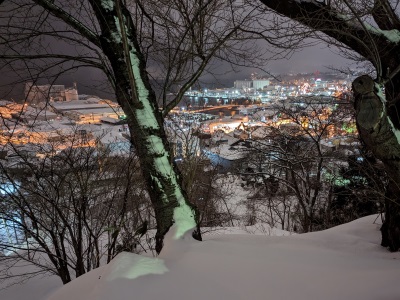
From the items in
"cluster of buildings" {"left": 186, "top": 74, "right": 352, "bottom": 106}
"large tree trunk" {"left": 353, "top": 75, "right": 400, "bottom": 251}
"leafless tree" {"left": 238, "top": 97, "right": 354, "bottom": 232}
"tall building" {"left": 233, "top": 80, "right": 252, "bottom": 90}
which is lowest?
"leafless tree" {"left": 238, "top": 97, "right": 354, "bottom": 232}

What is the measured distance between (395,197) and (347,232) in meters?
1.14

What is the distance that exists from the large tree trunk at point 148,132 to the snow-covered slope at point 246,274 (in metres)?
0.34

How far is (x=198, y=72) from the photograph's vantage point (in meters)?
3.42

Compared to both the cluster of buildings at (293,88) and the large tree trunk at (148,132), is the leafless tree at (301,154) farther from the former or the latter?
the large tree trunk at (148,132)

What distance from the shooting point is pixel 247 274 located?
231cm

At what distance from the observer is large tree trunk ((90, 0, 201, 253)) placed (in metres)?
2.90

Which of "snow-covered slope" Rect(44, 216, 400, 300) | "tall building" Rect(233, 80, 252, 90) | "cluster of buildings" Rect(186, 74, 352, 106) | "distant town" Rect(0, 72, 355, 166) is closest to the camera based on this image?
"snow-covered slope" Rect(44, 216, 400, 300)

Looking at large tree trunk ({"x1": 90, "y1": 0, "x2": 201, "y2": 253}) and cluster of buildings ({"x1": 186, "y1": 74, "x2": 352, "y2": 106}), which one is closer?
large tree trunk ({"x1": 90, "y1": 0, "x2": 201, "y2": 253})

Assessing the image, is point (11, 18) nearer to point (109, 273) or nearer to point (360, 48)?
point (109, 273)

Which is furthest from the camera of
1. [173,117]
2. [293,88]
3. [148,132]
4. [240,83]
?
[240,83]

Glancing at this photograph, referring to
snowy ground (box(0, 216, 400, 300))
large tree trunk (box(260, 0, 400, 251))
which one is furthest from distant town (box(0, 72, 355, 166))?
snowy ground (box(0, 216, 400, 300))

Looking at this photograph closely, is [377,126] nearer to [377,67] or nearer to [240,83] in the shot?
[377,67]

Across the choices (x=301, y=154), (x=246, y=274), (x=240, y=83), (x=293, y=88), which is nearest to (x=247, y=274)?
(x=246, y=274)

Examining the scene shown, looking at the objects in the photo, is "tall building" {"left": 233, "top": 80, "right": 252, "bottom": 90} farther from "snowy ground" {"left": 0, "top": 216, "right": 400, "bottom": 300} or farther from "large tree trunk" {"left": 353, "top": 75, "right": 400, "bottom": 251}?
"snowy ground" {"left": 0, "top": 216, "right": 400, "bottom": 300}
